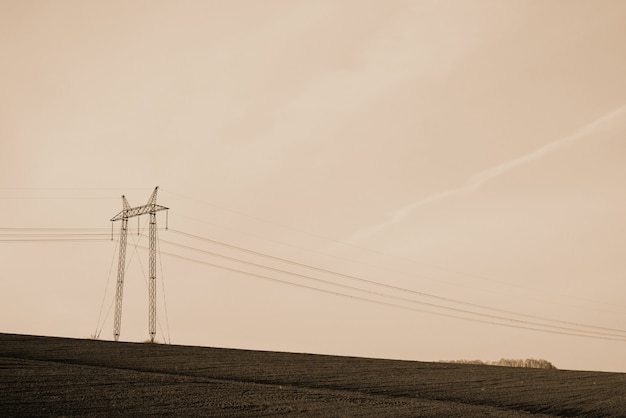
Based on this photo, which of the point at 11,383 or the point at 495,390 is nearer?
the point at 11,383

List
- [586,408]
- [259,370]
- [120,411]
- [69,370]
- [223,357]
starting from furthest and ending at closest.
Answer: [223,357] → [259,370] → [586,408] → [69,370] → [120,411]

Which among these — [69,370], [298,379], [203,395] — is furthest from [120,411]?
[298,379]

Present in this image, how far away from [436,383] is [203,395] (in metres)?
20.3

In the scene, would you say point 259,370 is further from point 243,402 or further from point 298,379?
point 243,402

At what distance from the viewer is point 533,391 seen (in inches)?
1709

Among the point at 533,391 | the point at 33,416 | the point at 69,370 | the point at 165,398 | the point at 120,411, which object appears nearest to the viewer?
the point at 33,416

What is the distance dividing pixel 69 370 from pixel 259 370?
1263cm

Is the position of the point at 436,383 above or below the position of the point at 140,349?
below

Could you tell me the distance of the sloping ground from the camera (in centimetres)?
2530

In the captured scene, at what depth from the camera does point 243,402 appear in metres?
27.2

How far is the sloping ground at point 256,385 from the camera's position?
996 inches

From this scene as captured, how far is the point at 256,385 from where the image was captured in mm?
33188

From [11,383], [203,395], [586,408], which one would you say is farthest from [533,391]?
[11,383]

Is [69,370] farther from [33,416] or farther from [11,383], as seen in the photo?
[33,416]
